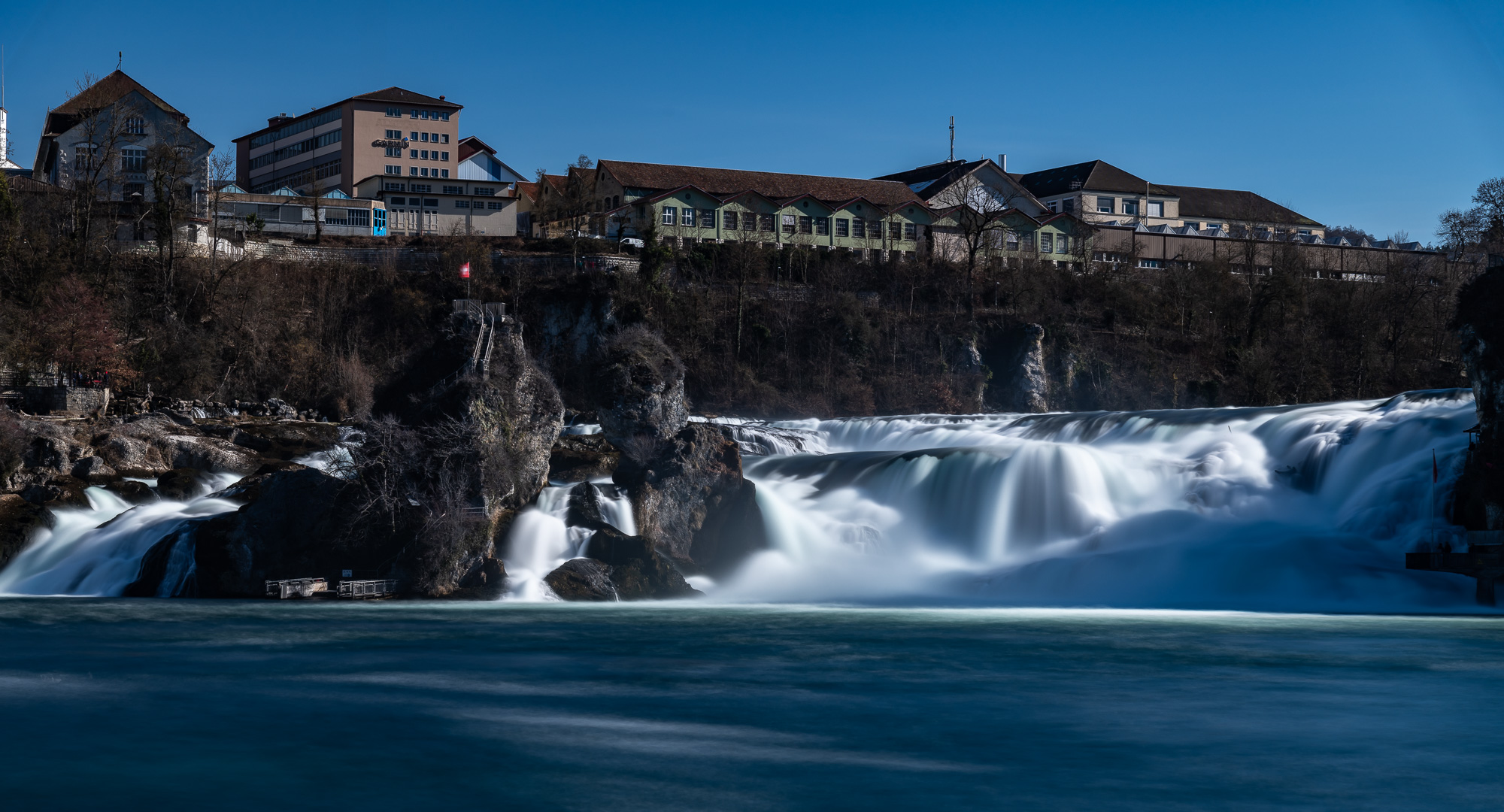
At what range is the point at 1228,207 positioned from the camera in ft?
393

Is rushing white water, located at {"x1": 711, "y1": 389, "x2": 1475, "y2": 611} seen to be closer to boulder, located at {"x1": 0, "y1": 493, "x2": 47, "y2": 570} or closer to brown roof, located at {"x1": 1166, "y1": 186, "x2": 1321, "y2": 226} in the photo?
boulder, located at {"x1": 0, "y1": 493, "x2": 47, "y2": 570}

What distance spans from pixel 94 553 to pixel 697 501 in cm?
1660

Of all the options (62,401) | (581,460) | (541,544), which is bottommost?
(541,544)

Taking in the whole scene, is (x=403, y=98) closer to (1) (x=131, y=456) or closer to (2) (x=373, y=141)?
(2) (x=373, y=141)

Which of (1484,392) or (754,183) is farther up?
(754,183)

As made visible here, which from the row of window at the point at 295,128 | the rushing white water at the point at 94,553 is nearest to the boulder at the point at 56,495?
A: the rushing white water at the point at 94,553

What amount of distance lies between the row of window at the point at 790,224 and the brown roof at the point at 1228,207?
136 ft

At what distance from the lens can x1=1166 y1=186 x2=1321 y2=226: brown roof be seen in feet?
381

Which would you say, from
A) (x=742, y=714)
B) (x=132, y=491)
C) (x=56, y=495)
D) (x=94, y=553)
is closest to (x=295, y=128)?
(x=132, y=491)

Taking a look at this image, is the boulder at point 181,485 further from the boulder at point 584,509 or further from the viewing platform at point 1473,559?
the viewing platform at point 1473,559

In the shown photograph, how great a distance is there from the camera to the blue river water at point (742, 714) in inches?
539

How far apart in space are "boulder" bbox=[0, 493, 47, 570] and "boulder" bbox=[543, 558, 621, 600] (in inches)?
576

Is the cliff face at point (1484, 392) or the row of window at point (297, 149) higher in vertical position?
the row of window at point (297, 149)

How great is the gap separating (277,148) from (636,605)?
323 feet
